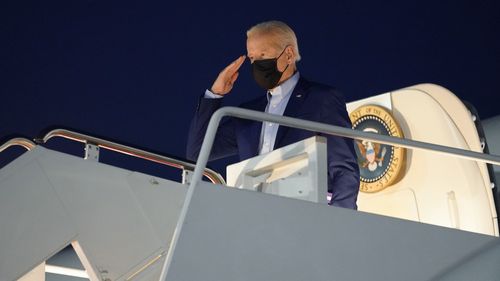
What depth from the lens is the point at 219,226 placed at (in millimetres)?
3824

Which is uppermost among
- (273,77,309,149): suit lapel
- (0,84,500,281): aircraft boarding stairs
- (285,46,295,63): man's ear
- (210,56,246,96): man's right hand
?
(285,46,295,63): man's ear

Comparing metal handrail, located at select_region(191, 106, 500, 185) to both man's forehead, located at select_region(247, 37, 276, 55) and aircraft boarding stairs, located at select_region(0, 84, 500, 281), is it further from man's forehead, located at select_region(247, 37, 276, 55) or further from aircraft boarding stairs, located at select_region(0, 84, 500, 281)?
man's forehead, located at select_region(247, 37, 276, 55)

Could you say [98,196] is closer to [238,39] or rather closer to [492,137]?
[492,137]

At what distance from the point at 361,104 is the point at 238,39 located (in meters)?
7.76

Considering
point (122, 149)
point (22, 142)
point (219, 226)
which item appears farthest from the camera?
point (122, 149)

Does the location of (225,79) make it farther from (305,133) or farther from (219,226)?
(219,226)

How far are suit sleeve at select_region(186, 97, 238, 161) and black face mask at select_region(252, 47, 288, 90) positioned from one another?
0.38 m

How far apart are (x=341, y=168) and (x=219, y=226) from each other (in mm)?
1120

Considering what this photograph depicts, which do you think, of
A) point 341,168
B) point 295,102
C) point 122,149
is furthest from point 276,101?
→ point 122,149

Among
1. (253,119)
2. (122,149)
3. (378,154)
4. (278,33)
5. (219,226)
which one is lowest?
(219,226)

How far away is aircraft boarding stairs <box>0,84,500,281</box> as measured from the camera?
3.82m

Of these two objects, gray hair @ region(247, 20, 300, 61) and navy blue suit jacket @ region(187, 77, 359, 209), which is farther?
gray hair @ region(247, 20, 300, 61)

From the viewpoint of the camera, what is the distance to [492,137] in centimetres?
740

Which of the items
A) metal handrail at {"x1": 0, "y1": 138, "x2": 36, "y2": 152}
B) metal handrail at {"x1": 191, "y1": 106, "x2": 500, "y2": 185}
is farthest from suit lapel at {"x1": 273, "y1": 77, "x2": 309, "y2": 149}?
metal handrail at {"x1": 0, "y1": 138, "x2": 36, "y2": 152}
